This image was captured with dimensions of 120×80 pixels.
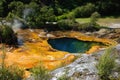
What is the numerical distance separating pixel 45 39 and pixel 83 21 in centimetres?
1750

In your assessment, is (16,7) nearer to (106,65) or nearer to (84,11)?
(84,11)

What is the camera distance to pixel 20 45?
67688 mm

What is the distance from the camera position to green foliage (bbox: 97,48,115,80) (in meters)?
27.9

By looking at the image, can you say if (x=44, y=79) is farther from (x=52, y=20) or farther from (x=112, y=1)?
(x=112, y=1)

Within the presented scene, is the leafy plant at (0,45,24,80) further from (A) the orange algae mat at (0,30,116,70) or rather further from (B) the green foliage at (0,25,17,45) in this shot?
(B) the green foliage at (0,25,17,45)

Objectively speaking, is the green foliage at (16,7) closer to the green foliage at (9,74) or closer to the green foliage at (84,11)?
the green foliage at (84,11)

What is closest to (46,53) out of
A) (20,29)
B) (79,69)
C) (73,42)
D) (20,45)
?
(20,45)

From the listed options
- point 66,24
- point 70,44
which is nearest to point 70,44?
point 70,44

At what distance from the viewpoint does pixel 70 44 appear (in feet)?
243

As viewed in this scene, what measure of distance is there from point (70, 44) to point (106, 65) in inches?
1802

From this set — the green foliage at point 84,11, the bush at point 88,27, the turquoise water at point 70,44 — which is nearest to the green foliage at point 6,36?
the turquoise water at point 70,44

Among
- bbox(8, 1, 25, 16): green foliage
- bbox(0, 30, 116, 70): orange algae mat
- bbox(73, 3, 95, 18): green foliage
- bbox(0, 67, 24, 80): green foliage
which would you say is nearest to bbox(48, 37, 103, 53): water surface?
bbox(0, 30, 116, 70): orange algae mat

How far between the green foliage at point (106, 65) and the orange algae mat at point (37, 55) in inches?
917

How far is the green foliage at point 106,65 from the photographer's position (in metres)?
27.9
